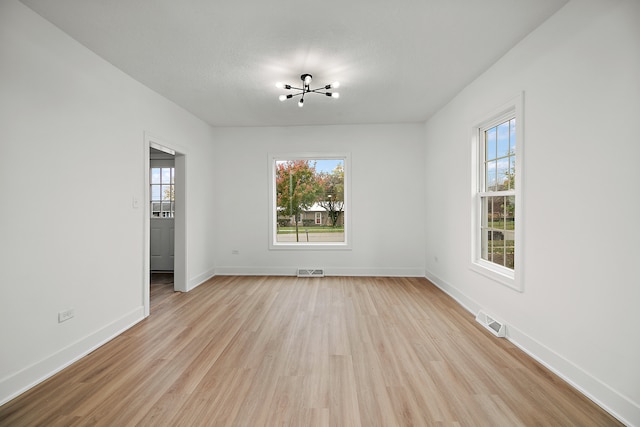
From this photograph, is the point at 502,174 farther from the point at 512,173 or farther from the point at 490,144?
the point at 490,144

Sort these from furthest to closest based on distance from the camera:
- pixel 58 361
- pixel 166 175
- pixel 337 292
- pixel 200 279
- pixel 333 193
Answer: pixel 166 175
pixel 333 193
pixel 200 279
pixel 337 292
pixel 58 361

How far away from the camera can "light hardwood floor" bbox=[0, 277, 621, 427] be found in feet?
5.77

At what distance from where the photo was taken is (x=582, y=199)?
6.58 ft

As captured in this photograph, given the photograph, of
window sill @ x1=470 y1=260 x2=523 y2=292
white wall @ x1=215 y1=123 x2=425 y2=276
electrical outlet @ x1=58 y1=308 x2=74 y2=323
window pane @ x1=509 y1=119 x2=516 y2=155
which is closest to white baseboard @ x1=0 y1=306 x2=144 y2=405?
electrical outlet @ x1=58 y1=308 x2=74 y2=323

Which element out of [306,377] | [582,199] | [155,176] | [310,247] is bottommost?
[306,377]

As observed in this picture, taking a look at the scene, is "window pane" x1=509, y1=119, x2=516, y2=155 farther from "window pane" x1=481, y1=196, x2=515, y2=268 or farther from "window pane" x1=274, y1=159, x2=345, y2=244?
"window pane" x1=274, y1=159, x2=345, y2=244

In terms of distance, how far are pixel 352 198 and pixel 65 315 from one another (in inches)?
163

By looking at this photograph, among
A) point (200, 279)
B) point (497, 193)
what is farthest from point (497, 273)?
point (200, 279)

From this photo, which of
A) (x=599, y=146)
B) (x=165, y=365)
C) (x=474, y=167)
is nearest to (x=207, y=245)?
(x=165, y=365)

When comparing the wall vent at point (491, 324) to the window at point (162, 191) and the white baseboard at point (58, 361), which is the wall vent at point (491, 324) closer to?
the white baseboard at point (58, 361)

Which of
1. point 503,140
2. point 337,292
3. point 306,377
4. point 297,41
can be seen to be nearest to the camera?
point 306,377

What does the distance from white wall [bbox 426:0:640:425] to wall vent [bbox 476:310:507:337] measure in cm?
7

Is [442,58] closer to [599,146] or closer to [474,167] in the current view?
[474,167]

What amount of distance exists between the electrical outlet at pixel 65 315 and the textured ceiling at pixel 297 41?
2.34 meters
